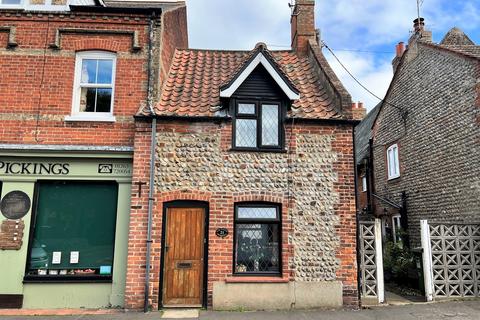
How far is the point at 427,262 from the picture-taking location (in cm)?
1052

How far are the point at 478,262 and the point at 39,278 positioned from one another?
11607 mm

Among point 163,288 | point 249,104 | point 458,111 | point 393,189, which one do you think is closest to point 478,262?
point 458,111

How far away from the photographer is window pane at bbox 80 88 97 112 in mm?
10398

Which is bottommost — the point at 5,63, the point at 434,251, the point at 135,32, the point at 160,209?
the point at 434,251

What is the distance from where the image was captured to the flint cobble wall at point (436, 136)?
11742 mm

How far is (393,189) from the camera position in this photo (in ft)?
54.3

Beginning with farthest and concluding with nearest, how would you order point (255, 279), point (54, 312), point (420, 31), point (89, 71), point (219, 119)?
point (420, 31) → point (89, 71) → point (219, 119) → point (255, 279) → point (54, 312)

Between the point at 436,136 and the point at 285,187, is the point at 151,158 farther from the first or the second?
the point at 436,136

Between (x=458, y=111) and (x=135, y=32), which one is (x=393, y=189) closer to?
(x=458, y=111)

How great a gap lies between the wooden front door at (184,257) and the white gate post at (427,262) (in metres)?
6.07

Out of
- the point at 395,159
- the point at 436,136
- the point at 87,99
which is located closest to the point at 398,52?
the point at 395,159

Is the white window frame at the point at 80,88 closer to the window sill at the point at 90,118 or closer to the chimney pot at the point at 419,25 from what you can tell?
the window sill at the point at 90,118

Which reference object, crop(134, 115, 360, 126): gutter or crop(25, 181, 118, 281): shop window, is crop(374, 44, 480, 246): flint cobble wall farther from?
crop(25, 181, 118, 281): shop window

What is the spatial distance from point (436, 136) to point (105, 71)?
36.2ft
